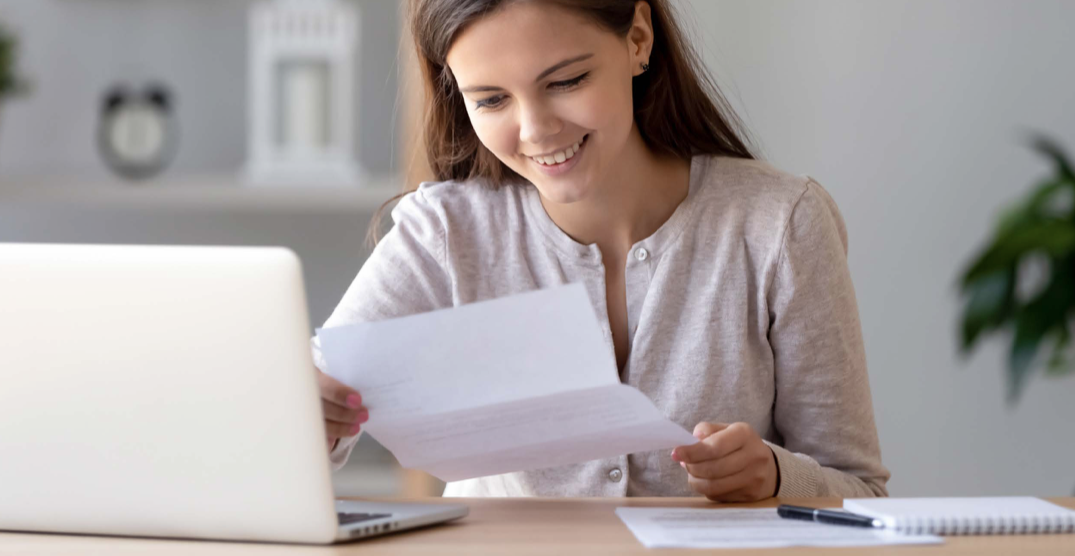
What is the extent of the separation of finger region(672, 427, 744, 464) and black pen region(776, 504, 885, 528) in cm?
9

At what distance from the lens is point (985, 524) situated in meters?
0.82

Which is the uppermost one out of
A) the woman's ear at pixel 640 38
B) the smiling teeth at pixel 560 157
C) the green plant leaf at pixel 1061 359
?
the woman's ear at pixel 640 38

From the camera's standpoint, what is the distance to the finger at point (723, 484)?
0.96m

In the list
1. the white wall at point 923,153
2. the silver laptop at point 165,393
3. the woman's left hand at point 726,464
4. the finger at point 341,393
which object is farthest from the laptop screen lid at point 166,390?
the white wall at point 923,153

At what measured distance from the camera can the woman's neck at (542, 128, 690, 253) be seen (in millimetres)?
1336

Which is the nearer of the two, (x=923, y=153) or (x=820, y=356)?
(x=820, y=356)

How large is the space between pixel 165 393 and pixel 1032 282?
233 centimetres

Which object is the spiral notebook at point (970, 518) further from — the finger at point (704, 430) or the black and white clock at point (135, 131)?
the black and white clock at point (135, 131)

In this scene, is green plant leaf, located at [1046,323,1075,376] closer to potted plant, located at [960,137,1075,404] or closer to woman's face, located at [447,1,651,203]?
potted plant, located at [960,137,1075,404]

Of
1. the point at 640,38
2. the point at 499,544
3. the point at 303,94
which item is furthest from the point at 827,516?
the point at 303,94

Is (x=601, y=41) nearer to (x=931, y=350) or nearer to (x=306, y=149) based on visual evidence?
(x=306, y=149)

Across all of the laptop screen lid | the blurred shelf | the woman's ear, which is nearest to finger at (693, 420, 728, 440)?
the laptop screen lid

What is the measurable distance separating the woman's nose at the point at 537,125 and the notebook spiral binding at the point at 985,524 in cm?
52

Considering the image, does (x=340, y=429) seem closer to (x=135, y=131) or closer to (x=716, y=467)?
(x=716, y=467)
